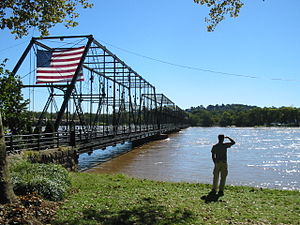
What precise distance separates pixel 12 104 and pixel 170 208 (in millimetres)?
7659

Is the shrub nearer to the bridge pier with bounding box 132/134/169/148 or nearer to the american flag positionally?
the american flag

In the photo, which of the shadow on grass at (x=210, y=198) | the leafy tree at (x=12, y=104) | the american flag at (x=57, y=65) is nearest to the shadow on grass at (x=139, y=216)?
the shadow on grass at (x=210, y=198)

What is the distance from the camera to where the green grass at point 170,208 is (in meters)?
6.38

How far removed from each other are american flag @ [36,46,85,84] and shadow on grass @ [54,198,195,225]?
1263 centimetres

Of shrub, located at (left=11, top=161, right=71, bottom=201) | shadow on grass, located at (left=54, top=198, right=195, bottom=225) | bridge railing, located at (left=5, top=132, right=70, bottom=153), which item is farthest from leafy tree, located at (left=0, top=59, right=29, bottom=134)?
shadow on grass, located at (left=54, top=198, right=195, bottom=225)

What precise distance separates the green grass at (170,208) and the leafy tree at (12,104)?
13.3 feet

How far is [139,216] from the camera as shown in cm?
653

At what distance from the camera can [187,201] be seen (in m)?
8.15

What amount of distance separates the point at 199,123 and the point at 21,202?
196 meters

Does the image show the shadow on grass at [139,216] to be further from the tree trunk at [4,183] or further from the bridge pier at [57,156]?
the bridge pier at [57,156]

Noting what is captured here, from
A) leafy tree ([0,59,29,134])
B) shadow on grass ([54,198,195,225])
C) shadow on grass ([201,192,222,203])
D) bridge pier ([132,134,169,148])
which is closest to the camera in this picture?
shadow on grass ([54,198,195,225])

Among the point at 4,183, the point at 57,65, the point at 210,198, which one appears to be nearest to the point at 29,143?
the point at 57,65

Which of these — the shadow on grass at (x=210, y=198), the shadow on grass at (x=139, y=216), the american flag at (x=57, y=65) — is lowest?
the shadow on grass at (x=210, y=198)

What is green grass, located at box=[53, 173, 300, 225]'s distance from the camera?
6.38 metres
